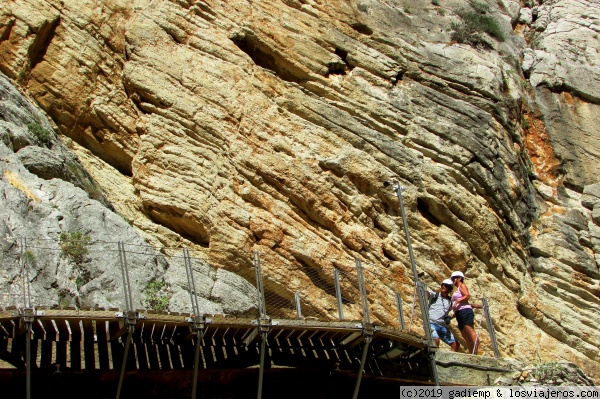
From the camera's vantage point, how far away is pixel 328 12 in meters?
21.4

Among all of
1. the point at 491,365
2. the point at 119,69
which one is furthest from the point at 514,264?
the point at 119,69

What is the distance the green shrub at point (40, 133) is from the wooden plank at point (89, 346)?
Answer: 536 cm

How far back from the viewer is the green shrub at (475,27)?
2317 centimetres

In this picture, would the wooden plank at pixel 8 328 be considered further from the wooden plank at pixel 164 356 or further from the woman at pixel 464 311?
the woman at pixel 464 311

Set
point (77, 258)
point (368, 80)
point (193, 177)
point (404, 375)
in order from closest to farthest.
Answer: point (77, 258)
point (404, 375)
point (193, 177)
point (368, 80)

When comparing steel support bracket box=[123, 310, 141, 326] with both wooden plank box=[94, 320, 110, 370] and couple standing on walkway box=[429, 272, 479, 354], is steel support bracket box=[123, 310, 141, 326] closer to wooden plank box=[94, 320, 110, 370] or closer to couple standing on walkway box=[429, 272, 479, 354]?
wooden plank box=[94, 320, 110, 370]

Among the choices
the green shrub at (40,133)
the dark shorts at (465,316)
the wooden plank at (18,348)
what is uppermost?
the green shrub at (40,133)

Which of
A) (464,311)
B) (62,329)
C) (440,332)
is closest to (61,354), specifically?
(62,329)

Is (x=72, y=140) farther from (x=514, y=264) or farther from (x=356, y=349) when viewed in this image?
(x=514, y=264)

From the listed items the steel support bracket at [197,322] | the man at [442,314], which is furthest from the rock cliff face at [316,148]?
the steel support bracket at [197,322]

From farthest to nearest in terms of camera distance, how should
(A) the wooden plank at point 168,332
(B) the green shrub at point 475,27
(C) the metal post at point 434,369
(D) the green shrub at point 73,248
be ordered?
(B) the green shrub at point 475,27, (C) the metal post at point 434,369, (D) the green shrub at point 73,248, (A) the wooden plank at point 168,332

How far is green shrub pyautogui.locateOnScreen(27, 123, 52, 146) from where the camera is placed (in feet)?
50.8

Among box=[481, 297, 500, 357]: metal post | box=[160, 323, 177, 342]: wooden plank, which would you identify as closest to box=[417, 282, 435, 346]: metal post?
box=[481, 297, 500, 357]: metal post

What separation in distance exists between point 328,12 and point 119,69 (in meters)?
6.23
